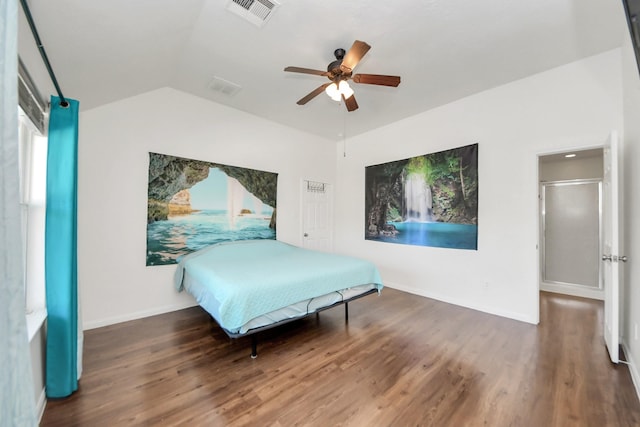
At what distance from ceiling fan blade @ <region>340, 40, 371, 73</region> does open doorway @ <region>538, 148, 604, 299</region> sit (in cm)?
385

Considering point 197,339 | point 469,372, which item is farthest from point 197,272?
point 469,372

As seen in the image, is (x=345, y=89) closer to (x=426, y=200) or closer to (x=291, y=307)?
(x=291, y=307)

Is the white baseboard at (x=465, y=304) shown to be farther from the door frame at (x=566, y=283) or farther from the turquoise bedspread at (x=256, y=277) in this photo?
the door frame at (x=566, y=283)

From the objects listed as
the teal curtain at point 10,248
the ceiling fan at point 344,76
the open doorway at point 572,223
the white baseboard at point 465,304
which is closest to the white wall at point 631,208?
the white baseboard at point 465,304

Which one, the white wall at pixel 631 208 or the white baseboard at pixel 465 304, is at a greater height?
the white wall at pixel 631 208

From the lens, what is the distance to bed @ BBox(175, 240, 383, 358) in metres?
2.09

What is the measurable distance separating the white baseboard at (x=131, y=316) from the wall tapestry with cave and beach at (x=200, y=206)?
23.4 inches

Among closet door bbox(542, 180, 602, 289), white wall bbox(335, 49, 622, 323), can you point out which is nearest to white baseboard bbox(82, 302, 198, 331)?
white wall bbox(335, 49, 622, 323)

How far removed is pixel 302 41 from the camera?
240 cm

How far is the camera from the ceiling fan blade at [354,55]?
1912 mm

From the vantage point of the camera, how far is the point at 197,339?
261cm

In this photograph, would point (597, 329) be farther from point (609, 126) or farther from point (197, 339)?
point (197, 339)

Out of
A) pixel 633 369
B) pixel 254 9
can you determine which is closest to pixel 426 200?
pixel 633 369

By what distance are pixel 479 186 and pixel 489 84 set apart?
4.25 ft
